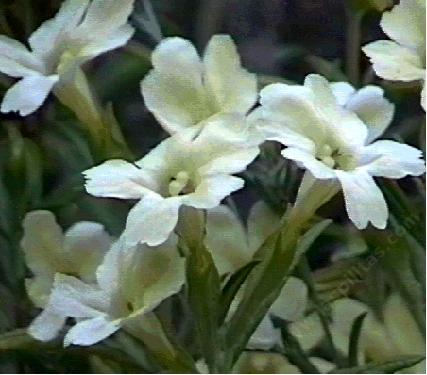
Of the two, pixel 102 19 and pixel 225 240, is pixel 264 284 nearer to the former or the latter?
pixel 225 240

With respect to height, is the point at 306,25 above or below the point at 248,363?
above

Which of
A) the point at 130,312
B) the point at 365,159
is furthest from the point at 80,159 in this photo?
the point at 365,159

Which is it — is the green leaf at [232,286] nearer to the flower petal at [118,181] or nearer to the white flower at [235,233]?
the white flower at [235,233]

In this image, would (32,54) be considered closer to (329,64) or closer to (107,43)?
(107,43)

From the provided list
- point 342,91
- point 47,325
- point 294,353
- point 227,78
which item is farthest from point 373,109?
point 47,325

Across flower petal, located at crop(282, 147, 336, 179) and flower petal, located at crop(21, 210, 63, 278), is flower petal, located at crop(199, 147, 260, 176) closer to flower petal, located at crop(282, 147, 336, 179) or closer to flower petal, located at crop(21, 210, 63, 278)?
flower petal, located at crop(282, 147, 336, 179)

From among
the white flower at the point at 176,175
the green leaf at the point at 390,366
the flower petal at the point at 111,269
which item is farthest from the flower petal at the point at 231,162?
the green leaf at the point at 390,366
